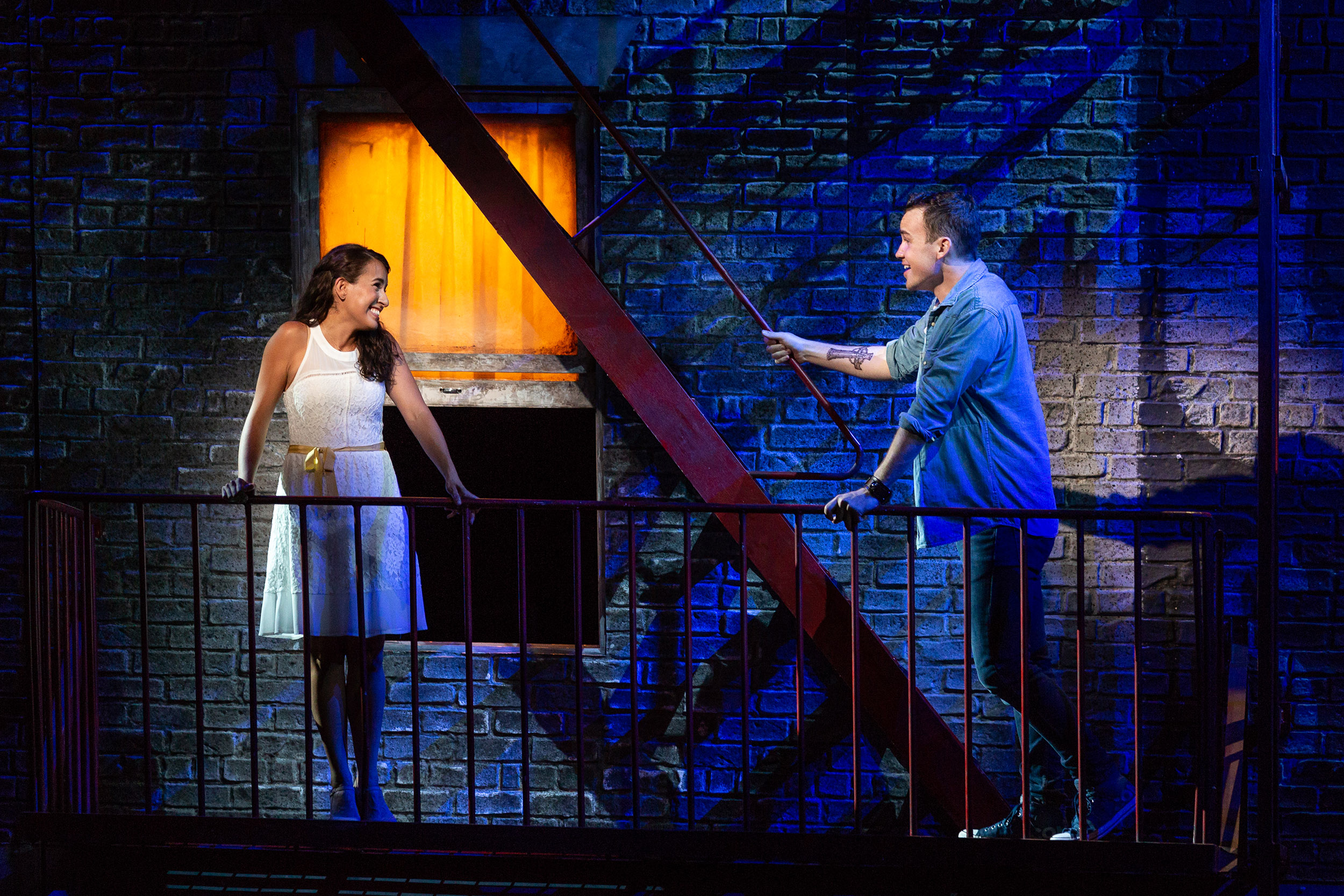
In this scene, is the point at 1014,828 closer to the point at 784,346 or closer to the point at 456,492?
the point at 784,346

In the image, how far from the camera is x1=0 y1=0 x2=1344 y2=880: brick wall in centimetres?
420

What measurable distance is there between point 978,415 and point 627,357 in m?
1.27

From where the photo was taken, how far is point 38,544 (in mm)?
3580

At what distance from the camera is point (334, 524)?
3.68m

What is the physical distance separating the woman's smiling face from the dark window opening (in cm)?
76

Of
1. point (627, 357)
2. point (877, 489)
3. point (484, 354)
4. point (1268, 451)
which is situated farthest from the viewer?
point (484, 354)

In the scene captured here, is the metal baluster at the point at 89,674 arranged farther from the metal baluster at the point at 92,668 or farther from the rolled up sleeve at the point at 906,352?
the rolled up sleeve at the point at 906,352

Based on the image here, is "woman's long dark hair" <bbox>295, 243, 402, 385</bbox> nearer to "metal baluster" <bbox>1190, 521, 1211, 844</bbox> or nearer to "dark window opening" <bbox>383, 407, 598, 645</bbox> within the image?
"dark window opening" <bbox>383, 407, 598, 645</bbox>

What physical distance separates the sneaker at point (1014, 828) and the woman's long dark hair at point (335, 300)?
8.54 ft

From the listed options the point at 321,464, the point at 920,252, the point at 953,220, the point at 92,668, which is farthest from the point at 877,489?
the point at 92,668

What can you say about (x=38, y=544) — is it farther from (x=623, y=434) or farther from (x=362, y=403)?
(x=623, y=434)

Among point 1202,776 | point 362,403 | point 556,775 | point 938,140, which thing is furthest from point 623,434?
point 1202,776

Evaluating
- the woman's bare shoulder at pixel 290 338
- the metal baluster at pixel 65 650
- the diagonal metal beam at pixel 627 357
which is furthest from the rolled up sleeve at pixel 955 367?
the metal baluster at pixel 65 650

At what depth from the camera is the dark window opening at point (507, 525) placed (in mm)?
4496
